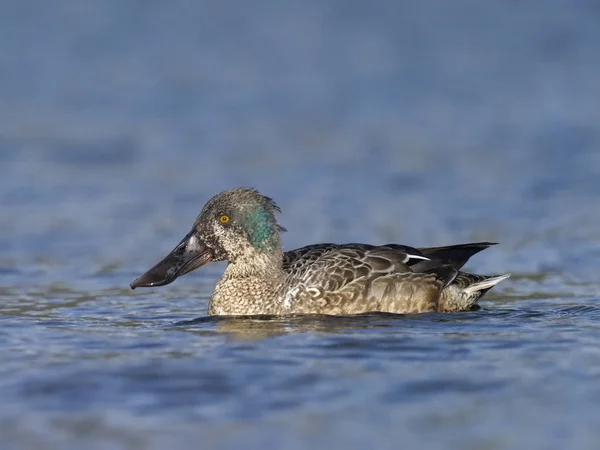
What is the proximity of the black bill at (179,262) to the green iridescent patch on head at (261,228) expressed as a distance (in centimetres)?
39

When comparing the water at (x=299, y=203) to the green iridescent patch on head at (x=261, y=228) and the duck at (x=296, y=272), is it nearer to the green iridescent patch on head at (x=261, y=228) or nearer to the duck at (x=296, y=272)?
the duck at (x=296, y=272)

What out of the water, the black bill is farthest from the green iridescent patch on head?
the water

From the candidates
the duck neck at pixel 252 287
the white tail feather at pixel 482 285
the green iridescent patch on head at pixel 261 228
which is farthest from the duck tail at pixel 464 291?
the green iridescent patch on head at pixel 261 228

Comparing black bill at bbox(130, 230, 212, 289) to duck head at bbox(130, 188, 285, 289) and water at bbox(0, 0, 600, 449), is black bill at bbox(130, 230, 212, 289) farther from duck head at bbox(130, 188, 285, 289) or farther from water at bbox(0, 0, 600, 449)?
water at bbox(0, 0, 600, 449)

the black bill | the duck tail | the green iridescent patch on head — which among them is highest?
the green iridescent patch on head

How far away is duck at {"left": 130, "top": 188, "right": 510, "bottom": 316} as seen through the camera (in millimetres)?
10438

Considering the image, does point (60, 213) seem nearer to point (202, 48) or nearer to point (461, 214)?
point (461, 214)

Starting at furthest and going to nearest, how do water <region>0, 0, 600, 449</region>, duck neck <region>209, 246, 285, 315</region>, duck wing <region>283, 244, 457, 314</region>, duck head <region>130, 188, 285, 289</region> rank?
duck head <region>130, 188, 285, 289</region> < duck neck <region>209, 246, 285, 315</region> < duck wing <region>283, 244, 457, 314</region> < water <region>0, 0, 600, 449</region>

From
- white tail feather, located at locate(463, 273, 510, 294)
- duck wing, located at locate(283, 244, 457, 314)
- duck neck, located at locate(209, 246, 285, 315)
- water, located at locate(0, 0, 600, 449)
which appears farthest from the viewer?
white tail feather, located at locate(463, 273, 510, 294)

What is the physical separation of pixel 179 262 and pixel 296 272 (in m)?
0.98

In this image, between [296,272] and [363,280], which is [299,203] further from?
[363,280]

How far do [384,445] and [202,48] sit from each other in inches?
728

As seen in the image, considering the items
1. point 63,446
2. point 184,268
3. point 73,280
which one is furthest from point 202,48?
point 63,446

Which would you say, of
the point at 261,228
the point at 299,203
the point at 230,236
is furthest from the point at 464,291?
the point at 299,203
